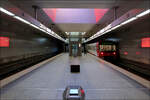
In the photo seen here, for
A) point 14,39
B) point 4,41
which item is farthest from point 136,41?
point 4,41

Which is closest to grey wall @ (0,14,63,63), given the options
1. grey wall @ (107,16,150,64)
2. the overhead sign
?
the overhead sign

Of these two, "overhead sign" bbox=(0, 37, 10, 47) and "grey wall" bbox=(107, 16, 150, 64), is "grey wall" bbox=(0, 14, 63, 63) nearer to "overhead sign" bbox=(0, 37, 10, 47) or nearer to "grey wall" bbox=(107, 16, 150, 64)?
"overhead sign" bbox=(0, 37, 10, 47)

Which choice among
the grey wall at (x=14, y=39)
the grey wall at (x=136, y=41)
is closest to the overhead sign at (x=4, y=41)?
the grey wall at (x=14, y=39)

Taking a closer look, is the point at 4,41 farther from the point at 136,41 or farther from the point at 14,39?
the point at 136,41

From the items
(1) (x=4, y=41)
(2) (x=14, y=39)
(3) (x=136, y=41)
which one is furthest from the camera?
(3) (x=136, y=41)

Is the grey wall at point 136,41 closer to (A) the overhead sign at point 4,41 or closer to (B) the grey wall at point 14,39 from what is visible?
(B) the grey wall at point 14,39

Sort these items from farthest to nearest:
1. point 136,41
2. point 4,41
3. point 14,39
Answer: point 136,41 < point 14,39 < point 4,41

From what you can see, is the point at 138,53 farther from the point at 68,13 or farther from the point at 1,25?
the point at 1,25

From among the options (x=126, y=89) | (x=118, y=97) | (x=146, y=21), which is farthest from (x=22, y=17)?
(x=146, y=21)

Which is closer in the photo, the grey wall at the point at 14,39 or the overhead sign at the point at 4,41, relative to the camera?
the overhead sign at the point at 4,41

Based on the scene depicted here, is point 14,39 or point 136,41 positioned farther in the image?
point 136,41

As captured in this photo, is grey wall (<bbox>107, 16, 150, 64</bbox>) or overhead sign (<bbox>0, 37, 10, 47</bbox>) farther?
grey wall (<bbox>107, 16, 150, 64</bbox>)

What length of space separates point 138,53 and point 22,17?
8.60 m

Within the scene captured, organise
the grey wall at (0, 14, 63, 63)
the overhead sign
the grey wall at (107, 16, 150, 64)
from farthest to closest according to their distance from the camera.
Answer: the grey wall at (107, 16, 150, 64), the grey wall at (0, 14, 63, 63), the overhead sign
